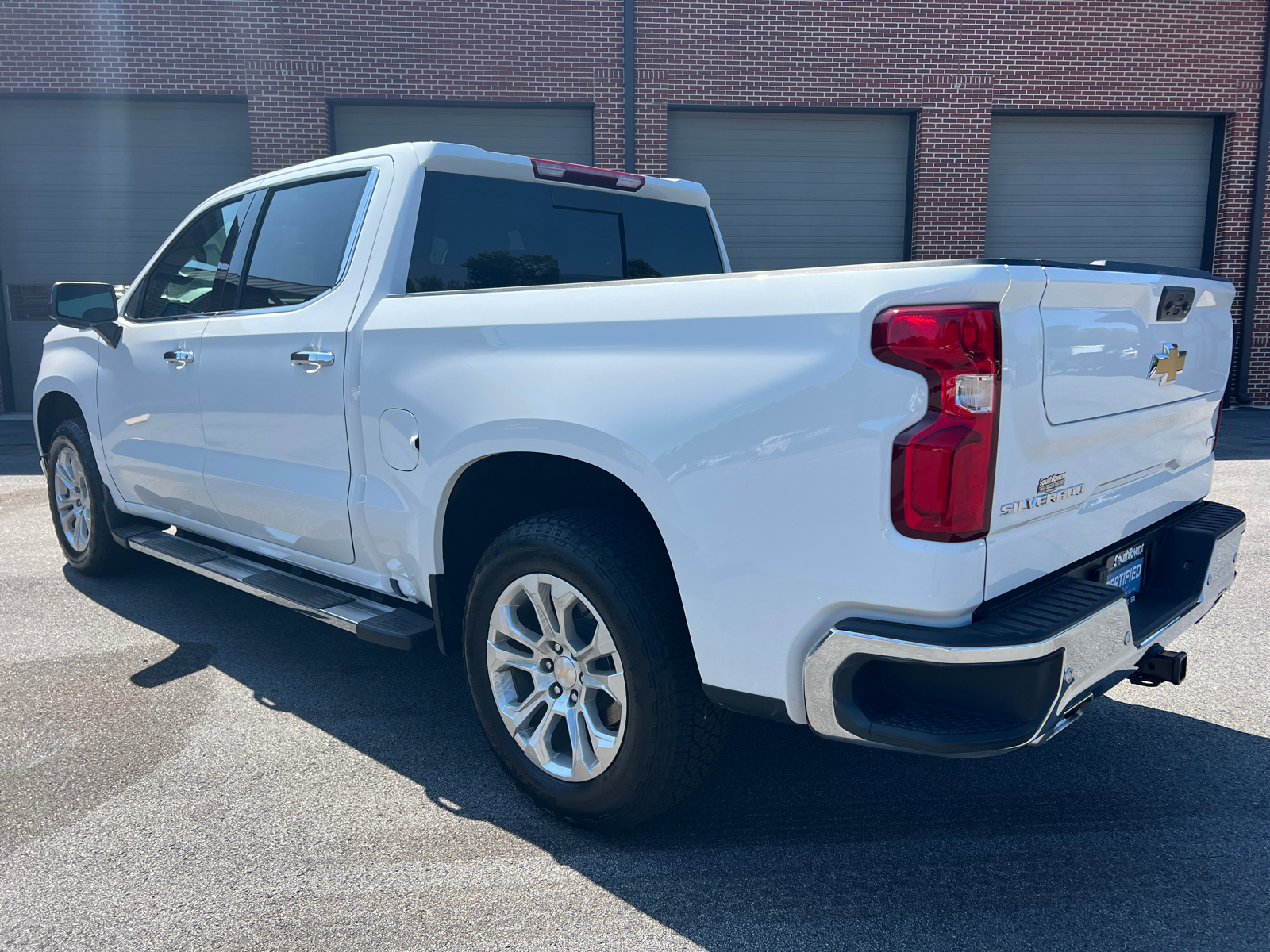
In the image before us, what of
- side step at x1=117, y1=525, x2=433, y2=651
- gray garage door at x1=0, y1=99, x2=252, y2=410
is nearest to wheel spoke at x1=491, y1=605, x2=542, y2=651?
side step at x1=117, y1=525, x2=433, y2=651

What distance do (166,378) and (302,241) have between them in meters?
1.06

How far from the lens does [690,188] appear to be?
4293 mm

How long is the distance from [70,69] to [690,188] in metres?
13.4

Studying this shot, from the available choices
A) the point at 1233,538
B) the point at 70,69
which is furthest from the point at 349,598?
the point at 70,69

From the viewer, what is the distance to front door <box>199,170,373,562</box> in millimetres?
3281

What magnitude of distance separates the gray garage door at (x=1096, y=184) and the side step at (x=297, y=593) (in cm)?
1341

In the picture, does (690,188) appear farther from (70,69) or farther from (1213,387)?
(70,69)

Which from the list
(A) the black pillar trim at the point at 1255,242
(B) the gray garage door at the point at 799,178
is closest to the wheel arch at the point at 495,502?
(B) the gray garage door at the point at 799,178

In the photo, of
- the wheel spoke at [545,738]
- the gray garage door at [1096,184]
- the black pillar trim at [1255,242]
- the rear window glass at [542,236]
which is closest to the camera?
the wheel spoke at [545,738]

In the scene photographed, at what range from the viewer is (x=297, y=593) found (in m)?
3.54

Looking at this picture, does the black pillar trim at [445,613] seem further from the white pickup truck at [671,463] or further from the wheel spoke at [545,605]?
the wheel spoke at [545,605]

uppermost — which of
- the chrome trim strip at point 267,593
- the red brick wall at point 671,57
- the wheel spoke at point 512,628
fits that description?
the red brick wall at point 671,57

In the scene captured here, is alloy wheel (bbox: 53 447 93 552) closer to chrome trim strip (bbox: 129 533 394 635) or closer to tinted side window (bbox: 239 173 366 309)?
chrome trim strip (bbox: 129 533 394 635)

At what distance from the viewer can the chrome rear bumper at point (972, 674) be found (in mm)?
1954
